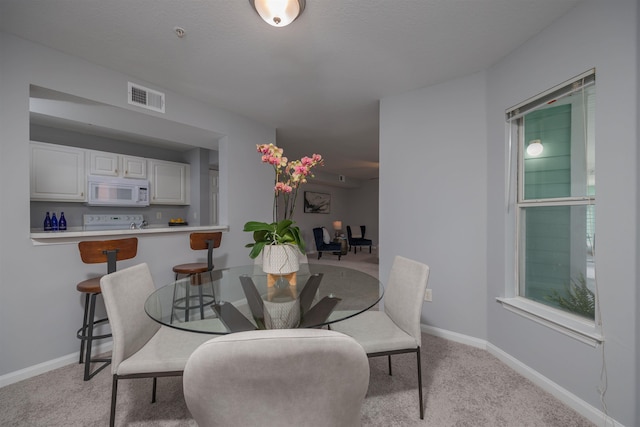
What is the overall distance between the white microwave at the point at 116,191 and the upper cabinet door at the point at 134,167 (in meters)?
0.09

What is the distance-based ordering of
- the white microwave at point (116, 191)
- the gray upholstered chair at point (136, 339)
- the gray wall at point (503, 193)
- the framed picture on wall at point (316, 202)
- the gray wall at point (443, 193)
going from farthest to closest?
the framed picture on wall at point (316, 202), the white microwave at point (116, 191), the gray wall at point (443, 193), the gray wall at point (503, 193), the gray upholstered chair at point (136, 339)

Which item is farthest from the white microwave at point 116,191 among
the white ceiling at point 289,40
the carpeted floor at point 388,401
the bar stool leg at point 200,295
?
the bar stool leg at point 200,295

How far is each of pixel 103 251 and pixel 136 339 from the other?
3.04ft

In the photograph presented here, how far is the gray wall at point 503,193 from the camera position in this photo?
135cm

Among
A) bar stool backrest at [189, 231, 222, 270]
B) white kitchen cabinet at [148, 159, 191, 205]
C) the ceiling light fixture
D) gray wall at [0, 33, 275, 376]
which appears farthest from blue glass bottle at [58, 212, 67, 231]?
the ceiling light fixture

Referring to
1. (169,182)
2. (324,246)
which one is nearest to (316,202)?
(324,246)

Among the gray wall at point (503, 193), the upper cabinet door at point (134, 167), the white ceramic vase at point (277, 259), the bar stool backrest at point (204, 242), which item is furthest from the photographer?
the upper cabinet door at point (134, 167)

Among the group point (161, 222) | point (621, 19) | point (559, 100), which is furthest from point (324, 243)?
point (621, 19)

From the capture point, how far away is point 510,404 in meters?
1.62

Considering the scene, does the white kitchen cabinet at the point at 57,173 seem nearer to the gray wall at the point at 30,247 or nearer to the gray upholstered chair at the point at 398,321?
the gray wall at the point at 30,247

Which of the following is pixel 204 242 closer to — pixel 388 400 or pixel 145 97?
pixel 145 97

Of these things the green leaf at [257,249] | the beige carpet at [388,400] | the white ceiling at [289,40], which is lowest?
the beige carpet at [388,400]

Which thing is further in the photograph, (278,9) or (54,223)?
(54,223)

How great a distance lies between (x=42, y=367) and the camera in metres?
1.93
